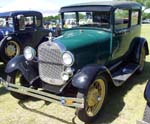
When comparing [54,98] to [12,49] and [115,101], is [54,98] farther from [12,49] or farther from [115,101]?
[12,49]

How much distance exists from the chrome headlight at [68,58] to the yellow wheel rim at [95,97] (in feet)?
1.69

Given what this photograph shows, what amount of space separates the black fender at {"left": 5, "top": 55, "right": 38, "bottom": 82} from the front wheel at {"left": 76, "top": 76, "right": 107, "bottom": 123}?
1230 mm

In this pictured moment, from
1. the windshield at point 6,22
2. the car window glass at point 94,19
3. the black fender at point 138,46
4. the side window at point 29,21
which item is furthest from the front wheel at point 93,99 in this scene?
the side window at point 29,21

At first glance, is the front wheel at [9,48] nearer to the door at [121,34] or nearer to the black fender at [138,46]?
the door at [121,34]

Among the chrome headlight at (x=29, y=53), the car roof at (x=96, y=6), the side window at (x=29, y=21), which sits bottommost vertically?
the chrome headlight at (x=29, y=53)

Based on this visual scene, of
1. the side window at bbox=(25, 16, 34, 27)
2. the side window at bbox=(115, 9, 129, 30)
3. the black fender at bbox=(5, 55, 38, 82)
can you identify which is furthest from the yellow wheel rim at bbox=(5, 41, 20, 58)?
the side window at bbox=(115, 9, 129, 30)

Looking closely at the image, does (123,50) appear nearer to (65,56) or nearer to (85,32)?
(85,32)

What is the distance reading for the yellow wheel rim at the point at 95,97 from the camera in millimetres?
4215

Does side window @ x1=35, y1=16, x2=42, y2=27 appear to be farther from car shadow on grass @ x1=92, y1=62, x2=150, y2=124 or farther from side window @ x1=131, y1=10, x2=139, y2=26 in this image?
car shadow on grass @ x1=92, y1=62, x2=150, y2=124

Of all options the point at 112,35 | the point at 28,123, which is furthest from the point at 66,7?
the point at 28,123

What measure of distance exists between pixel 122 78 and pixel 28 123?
214 cm

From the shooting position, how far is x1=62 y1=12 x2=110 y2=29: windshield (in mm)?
5343

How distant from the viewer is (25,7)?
12.6m

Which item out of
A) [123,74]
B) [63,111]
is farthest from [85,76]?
[123,74]
